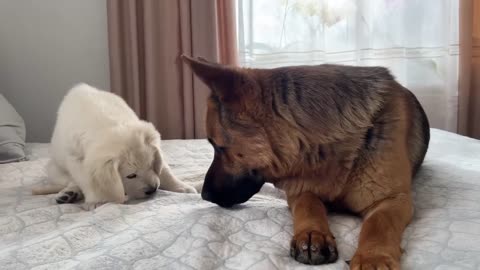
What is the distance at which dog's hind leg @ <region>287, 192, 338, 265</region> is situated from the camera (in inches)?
41.6

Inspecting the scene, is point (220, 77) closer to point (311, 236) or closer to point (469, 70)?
point (311, 236)

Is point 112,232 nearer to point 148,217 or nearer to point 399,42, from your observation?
point 148,217

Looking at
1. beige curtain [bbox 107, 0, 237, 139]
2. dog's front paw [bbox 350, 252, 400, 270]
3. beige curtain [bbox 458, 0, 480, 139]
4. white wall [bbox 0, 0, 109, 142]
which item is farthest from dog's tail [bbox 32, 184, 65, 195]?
beige curtain [bbox 458, 0, 480, 139]

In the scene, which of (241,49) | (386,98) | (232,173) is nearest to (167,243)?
(232,173)

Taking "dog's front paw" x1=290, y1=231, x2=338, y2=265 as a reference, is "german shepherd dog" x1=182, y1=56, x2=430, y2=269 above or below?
above

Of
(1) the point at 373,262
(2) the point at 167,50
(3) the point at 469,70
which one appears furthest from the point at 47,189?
(3) the point at 469,70

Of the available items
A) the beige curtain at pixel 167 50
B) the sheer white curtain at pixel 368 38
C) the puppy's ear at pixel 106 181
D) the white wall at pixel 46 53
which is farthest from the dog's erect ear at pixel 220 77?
the white wall at pixel 46 53

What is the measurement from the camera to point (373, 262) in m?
0.98

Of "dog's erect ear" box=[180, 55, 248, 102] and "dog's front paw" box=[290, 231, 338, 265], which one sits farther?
"dog's erect ear" box=[180, 55, 248, 102]

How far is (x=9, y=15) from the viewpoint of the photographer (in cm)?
307

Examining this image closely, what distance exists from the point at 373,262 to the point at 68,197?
1075 mm

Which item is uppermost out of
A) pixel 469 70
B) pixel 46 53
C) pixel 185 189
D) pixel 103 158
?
pixel 46 53

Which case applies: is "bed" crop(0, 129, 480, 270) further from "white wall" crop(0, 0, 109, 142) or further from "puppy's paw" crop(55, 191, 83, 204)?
"white wall" crop(0, 0, 109, 142)

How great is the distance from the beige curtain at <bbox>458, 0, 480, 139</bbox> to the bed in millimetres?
1422
